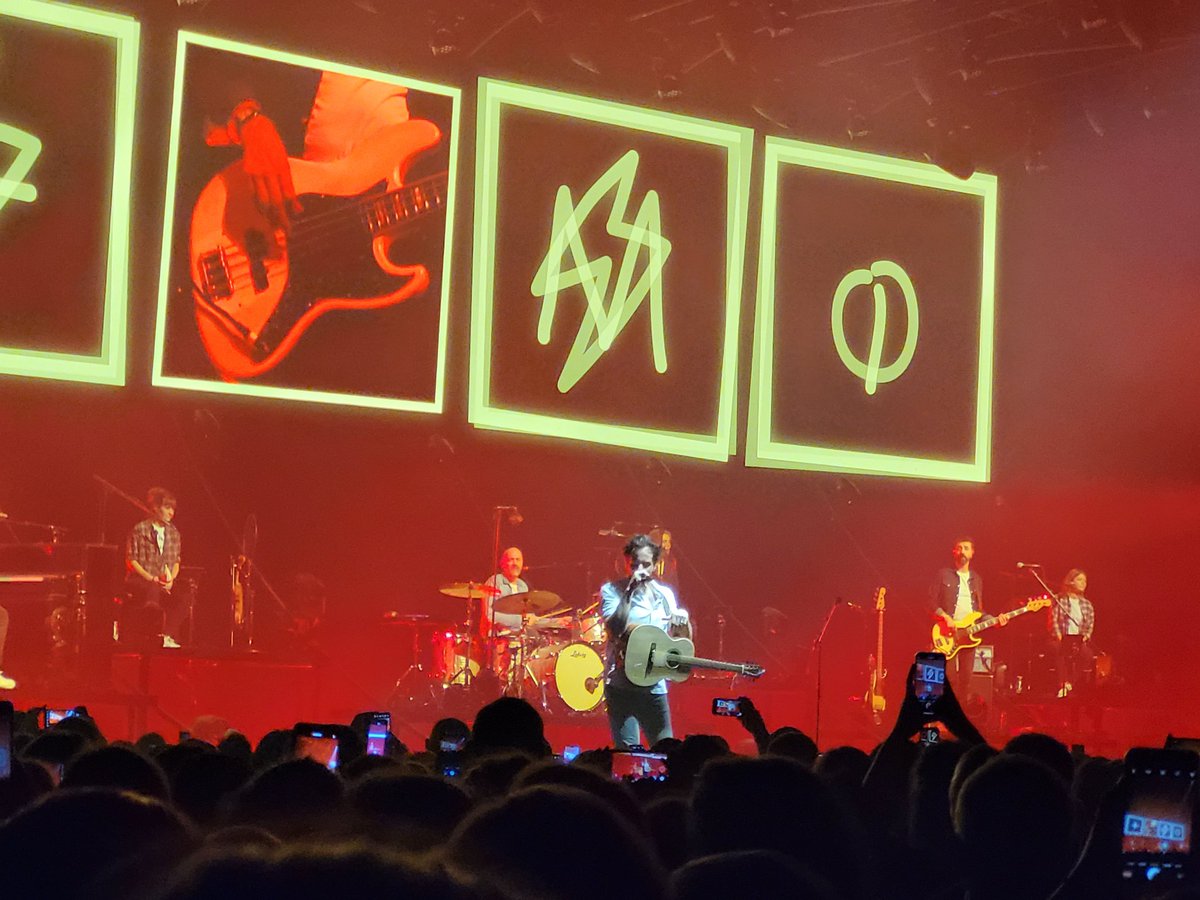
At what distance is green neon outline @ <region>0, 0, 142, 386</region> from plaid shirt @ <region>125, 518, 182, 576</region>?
0.96 m

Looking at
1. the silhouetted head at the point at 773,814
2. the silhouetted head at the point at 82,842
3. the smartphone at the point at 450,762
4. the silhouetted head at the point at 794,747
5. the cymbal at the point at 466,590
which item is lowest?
the smartphone at the point at 450,762

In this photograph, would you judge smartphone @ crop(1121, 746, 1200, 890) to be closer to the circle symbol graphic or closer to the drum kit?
the drum kit

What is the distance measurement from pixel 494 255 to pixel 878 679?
168 inches

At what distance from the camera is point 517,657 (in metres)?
9.38

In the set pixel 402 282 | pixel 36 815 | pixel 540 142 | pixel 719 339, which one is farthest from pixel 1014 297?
pixel 36 815

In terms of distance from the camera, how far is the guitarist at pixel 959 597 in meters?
11.0

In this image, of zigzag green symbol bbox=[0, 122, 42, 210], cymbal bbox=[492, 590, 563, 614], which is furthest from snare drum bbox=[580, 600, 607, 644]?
zigzag green symbol bbox=[0, 122, 42, 210]

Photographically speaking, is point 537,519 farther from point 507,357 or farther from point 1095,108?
point 1095,108

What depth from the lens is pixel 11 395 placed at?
31.1 ft

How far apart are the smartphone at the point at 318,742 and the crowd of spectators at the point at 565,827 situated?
0.11 m

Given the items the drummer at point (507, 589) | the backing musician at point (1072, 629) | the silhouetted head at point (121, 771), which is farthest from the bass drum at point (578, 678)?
the silhouetted head at point (121, 771)

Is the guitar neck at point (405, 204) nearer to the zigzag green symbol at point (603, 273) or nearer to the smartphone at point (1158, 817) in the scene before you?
the zigzag green symbol at point (603, 273)

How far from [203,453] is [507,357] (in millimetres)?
2180

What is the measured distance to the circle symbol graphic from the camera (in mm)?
10914
